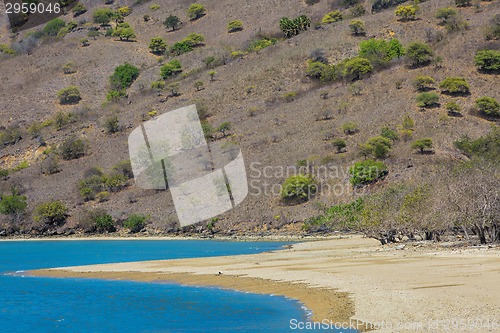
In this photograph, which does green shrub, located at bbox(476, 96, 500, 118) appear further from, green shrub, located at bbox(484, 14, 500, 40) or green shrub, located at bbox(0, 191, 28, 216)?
green shrub, located at bbox(0, 191, 28, 216)

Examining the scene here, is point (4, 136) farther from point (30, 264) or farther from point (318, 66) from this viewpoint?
point (30, 264)

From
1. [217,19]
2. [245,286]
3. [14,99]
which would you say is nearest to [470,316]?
[245,286]

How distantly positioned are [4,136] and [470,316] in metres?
120

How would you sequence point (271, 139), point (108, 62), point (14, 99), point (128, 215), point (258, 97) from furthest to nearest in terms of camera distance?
point (108, 62) < point (14, 99) < point (258, 97) < point (271, 139) < point (128, 215)

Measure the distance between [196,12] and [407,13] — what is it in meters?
58.5

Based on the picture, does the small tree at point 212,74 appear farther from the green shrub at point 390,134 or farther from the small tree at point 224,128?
the green shrub at point 390,134

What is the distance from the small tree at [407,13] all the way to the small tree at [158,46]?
5405cm

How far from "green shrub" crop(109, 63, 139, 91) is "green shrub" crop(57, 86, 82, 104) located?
24.3 ft

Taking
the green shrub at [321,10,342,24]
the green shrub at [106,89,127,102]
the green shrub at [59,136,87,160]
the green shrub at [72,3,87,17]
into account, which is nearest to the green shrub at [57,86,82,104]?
the green shrub at [106,89,127,102]

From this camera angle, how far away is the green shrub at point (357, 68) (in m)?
119

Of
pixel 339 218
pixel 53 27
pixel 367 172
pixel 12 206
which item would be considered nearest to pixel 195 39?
pixel 53 27

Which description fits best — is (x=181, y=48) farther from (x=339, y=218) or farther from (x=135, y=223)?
(x=339, y=218)

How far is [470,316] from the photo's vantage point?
21.9 meters

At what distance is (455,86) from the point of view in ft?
341
